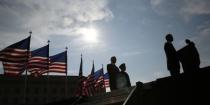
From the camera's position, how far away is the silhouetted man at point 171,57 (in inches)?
323

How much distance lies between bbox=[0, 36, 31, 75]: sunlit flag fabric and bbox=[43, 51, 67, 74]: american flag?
2.21 m

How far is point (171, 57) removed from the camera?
27.7 ft

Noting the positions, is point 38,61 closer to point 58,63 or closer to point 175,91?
point 58,63

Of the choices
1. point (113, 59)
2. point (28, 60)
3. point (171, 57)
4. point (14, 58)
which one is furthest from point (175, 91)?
point (28, 60)

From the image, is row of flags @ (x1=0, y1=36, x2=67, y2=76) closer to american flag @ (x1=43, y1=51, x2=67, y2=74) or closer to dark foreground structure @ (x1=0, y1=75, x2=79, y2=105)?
american flag @ (x1=43, y1=51, x2=67, y2=74)

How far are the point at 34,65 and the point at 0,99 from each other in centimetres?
5443

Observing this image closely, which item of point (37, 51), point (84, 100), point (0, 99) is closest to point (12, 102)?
point (0, 99)

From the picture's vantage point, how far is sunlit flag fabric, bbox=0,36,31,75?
18.1 meters

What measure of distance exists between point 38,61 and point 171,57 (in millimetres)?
13619

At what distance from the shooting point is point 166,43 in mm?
8695

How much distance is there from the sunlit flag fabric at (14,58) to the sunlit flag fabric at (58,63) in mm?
2215

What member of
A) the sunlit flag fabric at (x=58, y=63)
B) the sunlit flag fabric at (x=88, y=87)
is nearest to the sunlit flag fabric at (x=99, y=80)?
the sunlit flag fabric at (x=88, y=87)

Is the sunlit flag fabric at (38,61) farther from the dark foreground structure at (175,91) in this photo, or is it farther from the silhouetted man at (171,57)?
the dark foreground structure at (175,91)

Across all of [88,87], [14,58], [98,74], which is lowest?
[88,87]
